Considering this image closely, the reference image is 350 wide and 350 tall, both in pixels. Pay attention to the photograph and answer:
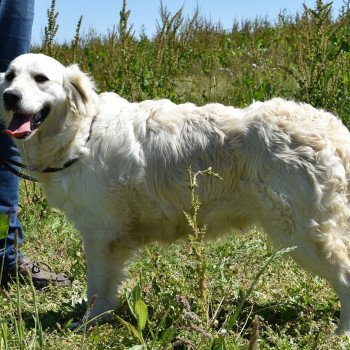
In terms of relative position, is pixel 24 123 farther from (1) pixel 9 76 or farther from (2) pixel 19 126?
(1) pixel 9 76

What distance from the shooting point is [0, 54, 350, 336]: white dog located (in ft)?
10.2

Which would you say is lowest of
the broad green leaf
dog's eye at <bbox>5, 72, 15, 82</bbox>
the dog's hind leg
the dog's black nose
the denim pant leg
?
the broad green leaf

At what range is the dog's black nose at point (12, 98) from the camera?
3387 millimetres

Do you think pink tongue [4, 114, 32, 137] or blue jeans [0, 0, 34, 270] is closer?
pink tongue [4, 114, 32, 137]

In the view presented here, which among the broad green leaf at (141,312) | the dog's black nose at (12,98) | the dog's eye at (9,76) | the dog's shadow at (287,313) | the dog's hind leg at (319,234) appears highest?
the dog's eye at (9,76)

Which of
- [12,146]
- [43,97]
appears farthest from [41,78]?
[12,146]

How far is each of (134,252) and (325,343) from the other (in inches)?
48.1

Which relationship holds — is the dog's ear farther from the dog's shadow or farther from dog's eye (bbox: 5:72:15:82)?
the dog's shadow

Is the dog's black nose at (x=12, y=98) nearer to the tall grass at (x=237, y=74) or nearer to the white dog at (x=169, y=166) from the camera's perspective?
the white dog at (x=169, y=166)

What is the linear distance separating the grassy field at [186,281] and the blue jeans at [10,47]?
0.44m

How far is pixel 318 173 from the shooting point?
3.07 meters

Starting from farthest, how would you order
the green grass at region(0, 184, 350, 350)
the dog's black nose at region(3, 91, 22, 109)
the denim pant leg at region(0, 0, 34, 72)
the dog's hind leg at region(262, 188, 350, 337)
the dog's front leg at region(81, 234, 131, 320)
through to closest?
the denim pant leg at region(0, 0, 34, 72) < the dog's front leg at region(81, 234, 131, 320) < the dog's black nose at region(3, 91, 22, 109) < the dog's hind leg at region(262, 188, 350, 337) < the green grass at region(0, 184, 350, 350)

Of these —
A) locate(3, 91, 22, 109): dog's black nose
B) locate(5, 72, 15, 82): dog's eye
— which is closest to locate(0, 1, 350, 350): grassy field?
locate(3, 91, 22, 109): dog's black nose

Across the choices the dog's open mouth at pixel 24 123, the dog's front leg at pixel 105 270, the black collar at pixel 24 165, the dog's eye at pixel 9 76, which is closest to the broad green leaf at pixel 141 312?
the dog's front leg at pixel 105 270
